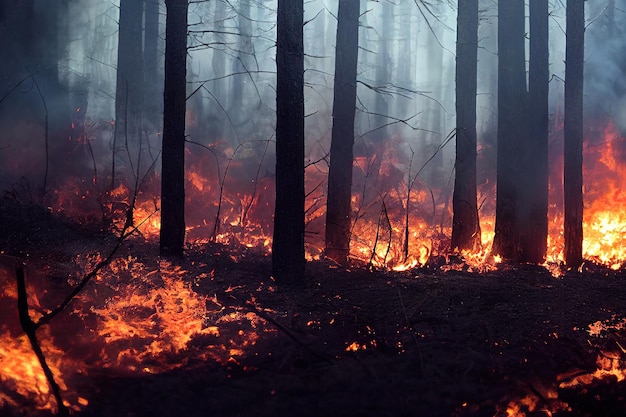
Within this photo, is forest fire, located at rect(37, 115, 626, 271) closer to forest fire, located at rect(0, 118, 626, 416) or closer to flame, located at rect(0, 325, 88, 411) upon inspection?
forest fire, located at rect(0, 118, 626, 416)

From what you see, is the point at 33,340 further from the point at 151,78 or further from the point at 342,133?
the point at 151,78

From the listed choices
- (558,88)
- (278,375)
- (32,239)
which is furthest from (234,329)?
(558,88)

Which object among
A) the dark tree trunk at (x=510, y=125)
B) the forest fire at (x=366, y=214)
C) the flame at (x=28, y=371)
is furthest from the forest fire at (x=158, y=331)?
the dark tree trunk at (x=510, y=125)

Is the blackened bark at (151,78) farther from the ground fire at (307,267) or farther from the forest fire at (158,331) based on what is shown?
the forest fire at (158,331)

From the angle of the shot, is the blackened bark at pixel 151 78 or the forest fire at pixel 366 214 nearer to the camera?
the forest fire at pixel 366 214

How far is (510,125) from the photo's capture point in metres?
9.70

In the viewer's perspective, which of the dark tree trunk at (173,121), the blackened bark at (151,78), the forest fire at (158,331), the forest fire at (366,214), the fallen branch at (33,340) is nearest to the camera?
the fallen branch at (33,340)

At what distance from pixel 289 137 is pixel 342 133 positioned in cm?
333

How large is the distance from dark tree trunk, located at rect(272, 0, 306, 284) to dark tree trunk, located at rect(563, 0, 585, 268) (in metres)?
6.25

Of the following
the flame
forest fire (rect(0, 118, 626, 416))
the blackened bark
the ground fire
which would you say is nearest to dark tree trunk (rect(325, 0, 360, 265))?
the ground fire

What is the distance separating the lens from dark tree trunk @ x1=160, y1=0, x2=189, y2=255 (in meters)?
8.27

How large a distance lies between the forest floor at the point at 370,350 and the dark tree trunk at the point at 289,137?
0.62m

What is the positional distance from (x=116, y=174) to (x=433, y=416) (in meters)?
13.6

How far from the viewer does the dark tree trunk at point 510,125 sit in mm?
9648
